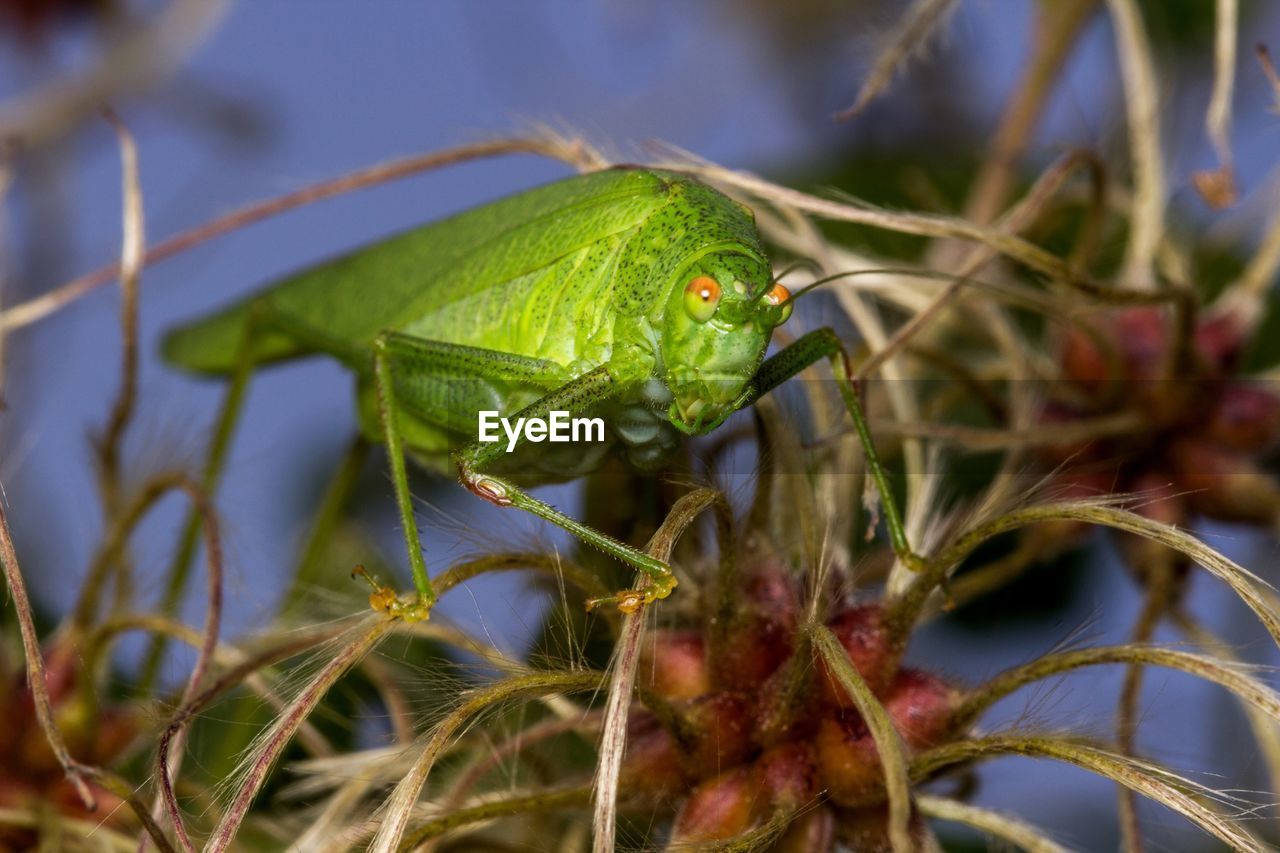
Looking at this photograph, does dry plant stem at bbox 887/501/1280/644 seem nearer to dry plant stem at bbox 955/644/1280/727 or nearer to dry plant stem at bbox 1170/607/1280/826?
dry plant stem at bbox 955/644/1280/727

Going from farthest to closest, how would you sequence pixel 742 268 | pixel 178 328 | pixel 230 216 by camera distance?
pixel 178 328, pixel 230 216, pixel 742 268

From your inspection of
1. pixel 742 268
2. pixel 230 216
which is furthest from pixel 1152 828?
pixel 230 216

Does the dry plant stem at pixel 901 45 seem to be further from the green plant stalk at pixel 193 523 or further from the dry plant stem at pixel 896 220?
the green plant stalk at pixel 193 523

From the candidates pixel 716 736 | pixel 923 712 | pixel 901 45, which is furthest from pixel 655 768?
pixel 901 45

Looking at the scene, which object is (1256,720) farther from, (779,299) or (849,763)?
(779,299)

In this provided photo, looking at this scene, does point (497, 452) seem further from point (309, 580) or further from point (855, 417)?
point (309, 580)

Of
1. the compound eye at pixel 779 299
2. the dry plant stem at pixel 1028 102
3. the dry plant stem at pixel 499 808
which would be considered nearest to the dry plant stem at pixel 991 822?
the dry plant stem at pixel 499 808
